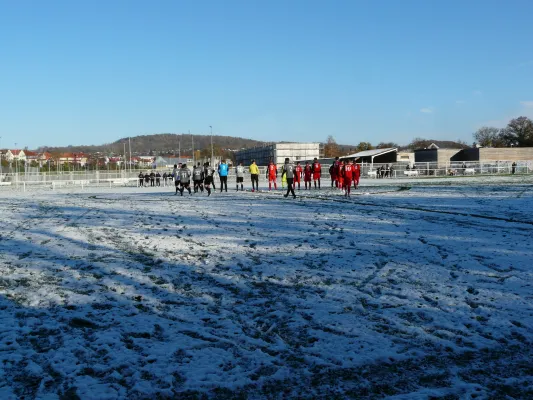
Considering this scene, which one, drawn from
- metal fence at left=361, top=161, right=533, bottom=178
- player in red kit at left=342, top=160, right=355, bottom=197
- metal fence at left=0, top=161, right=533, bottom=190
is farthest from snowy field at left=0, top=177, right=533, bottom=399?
metal fence at left=361, top=161, right=533, bottom=178

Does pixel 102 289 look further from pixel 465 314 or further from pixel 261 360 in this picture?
pixel 465 314

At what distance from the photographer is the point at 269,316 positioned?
513cm

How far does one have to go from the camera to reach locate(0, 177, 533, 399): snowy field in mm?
3692

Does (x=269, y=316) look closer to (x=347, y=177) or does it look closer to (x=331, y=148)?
(x=347, y=177)

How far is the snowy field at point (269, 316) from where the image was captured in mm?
3692

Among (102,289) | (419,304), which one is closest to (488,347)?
(419,304)

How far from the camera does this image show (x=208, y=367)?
3.94 metres

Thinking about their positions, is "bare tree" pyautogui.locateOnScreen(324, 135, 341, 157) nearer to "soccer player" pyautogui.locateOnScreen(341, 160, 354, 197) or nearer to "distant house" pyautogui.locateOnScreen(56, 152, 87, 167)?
"distant house" pyautogui.locateOnScreen(56, 152, 87, 167)

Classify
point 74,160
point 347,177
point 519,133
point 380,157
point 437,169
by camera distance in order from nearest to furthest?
point 347,177, point 437,169, point 380,157, point 519,133, point 74,160

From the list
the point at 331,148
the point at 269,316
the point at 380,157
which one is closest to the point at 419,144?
the point at 331,148

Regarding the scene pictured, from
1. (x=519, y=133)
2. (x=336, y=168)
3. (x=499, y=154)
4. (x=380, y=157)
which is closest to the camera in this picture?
(x=336, y=168)

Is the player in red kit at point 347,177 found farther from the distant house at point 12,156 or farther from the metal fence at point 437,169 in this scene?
the distant house at point 12,156

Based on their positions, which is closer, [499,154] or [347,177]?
[347,177]

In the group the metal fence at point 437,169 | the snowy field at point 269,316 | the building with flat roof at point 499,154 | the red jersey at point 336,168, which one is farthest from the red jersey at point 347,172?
the building with flat roof at point 499,154
